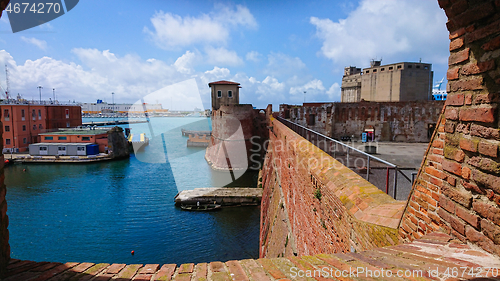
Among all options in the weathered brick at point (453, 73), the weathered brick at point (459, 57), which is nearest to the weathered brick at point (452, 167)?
the weathered brick at point (453, 73)

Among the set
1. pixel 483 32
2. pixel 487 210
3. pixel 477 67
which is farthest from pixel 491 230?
pixel 483 32

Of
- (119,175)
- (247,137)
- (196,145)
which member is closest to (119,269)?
(247,137)

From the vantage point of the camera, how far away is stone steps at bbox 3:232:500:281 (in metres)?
2.06

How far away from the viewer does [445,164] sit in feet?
8.57

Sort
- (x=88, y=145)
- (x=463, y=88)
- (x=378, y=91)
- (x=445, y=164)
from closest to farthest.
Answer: (x=463, y=88) → (x=445, y=164) → (x=378, y=91) → (x=88, y=145)

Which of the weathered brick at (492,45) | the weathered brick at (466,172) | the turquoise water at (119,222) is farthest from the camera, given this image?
the turquoise water at (119,222)

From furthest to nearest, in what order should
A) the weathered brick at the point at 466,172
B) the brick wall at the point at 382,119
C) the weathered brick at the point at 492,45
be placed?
the brick wall at the point at 382,119 < the weathered brick at the point at 466,172 < the weathered brick at the point at 492,45

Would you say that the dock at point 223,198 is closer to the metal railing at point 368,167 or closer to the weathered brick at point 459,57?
the metal railing at point 368,167

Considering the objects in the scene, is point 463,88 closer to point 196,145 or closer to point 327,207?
point 327,207

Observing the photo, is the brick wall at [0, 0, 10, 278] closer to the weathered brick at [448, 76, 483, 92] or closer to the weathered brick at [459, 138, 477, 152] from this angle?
the weathered brick at [448, 76, 483, 92]

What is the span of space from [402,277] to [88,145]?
46.3m

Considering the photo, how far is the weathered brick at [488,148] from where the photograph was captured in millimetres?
2082

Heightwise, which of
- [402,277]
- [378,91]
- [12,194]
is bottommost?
[12,194]

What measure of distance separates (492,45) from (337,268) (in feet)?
7.21
